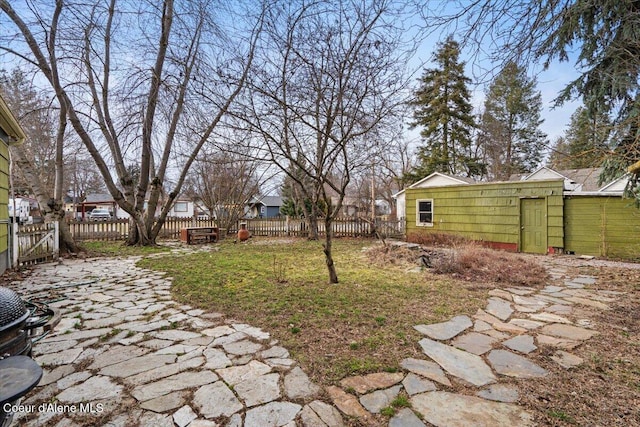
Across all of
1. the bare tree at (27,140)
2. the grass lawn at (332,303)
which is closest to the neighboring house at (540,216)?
the grass lawn at (332,303)

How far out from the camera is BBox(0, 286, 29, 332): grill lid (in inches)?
55.1

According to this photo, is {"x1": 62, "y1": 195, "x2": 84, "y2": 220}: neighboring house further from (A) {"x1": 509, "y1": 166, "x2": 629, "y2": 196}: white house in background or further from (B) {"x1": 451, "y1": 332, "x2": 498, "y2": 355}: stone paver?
(A) {"x1": 509, "y1": 166, "x2": 629, "y2": 196}: white house in background

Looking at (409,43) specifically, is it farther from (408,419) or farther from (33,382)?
(33,382)

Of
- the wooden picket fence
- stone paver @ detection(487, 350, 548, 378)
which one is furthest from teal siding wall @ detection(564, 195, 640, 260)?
stone paver @ detection(487, 350, 548, 378)

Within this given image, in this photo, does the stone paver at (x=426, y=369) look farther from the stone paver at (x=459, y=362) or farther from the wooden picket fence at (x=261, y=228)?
the wooden picket fence at (x=261, y=228)

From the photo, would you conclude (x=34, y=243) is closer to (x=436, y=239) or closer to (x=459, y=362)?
(x=459, y=362)

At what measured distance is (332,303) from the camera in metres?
3.76

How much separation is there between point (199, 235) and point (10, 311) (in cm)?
1017

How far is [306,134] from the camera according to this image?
4.79 m

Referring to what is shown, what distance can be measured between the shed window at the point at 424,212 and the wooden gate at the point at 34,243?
35.9 ft

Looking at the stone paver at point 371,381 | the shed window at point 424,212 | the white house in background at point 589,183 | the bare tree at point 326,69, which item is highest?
the bare tree at point 326,69

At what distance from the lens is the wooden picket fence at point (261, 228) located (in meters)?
11.5

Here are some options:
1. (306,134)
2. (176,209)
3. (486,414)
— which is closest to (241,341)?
(486,414)

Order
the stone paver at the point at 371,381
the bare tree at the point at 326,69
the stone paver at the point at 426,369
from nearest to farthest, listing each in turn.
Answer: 1. the stone paver at the point at 371,381
2. the stone paver at the point at 426,369
3. the bare tree at the point at 326,69
